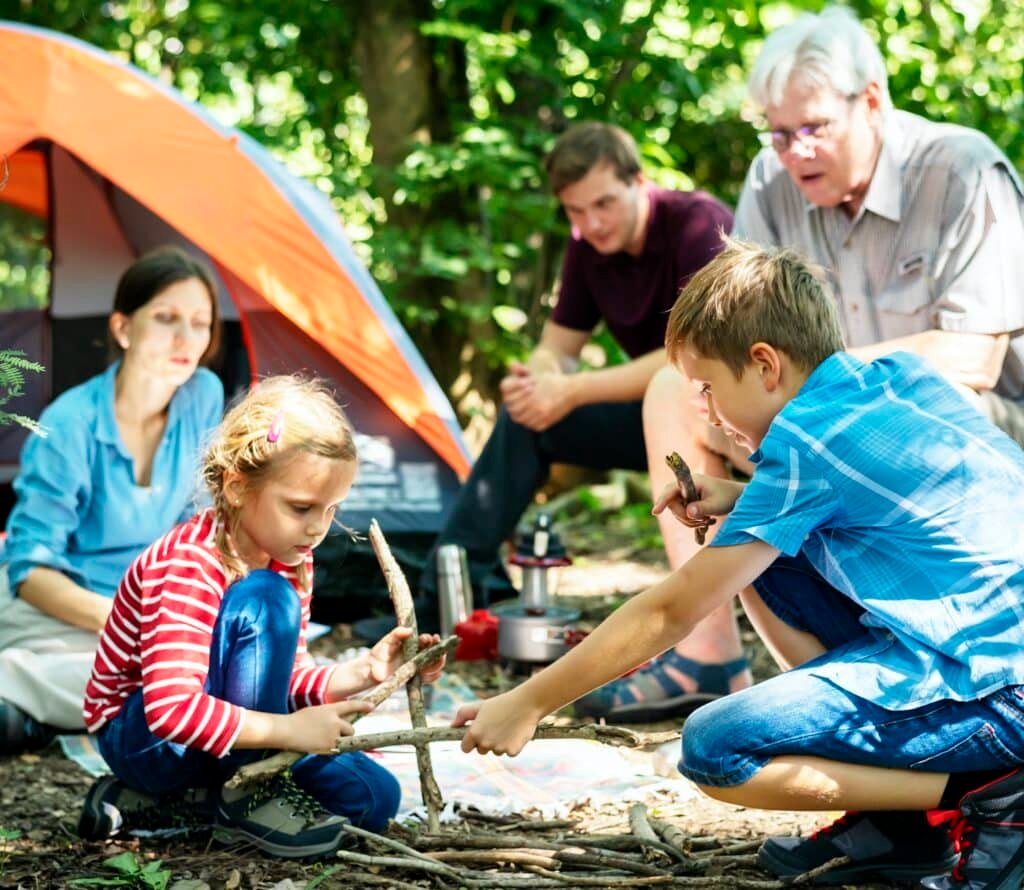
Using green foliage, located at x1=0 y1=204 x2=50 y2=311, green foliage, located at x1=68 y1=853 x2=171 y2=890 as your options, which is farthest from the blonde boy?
green foliage, located at x1=0 y1=204 x2=50 y2=311

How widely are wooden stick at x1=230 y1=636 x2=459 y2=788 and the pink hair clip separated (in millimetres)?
410

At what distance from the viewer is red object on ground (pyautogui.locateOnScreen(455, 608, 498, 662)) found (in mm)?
3525

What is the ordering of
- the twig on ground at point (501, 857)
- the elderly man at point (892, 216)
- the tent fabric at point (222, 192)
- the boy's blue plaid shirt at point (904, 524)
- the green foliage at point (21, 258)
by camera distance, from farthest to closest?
the green foliage at point (21, 258) < the tent fabric at point (222, 192) < the elderly man at point (892, 216) < the twig on ground at point (501, 857) < the boy's blue plaid shirt at point (904, 524)

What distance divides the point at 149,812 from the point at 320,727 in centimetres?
42

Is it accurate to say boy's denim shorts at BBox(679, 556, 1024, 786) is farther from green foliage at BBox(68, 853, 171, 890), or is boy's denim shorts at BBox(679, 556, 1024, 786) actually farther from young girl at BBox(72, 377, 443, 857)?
green foliage at BBox(68, 853, 171, 890)

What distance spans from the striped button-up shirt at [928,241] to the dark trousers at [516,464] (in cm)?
66

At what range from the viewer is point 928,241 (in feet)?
9.72

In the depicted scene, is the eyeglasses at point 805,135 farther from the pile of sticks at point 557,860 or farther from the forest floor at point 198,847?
the pile of sticks at point 557,860

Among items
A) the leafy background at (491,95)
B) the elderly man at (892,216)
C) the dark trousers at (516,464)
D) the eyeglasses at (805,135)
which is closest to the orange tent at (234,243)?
the dark trousers at (516,464)

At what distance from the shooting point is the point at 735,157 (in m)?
6.19

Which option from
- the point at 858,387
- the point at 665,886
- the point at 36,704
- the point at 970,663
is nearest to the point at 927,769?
the point at 970,663

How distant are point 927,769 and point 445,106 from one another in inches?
179

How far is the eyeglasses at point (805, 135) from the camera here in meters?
2.95

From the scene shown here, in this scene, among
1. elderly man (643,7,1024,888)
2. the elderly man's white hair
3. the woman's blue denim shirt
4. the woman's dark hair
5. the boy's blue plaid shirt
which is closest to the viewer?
the boy's blue plaid shirt
